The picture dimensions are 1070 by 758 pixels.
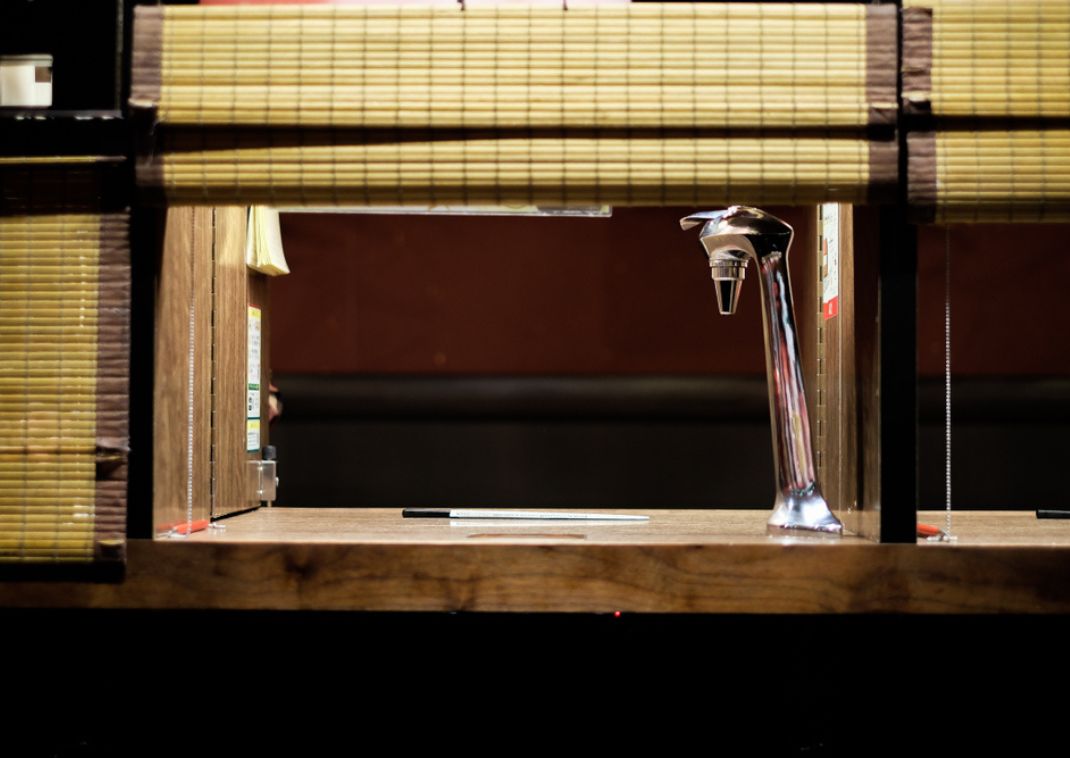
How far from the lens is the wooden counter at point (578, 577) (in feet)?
3.32

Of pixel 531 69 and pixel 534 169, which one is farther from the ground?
pixel 531 69

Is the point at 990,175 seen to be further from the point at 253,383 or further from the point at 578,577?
the point at 253,383

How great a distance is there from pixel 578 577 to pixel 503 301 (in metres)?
2.30

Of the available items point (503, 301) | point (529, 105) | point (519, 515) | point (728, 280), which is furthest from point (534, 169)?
point (503, 301)

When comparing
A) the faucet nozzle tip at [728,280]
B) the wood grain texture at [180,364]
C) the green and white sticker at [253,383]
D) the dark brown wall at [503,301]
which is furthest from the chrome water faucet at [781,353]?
the dark brown wall at [503,301]

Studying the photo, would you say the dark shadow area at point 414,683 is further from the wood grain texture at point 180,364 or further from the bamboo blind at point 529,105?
the bamboo blind at point 529,105

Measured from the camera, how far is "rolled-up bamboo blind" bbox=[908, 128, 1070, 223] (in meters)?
1.01

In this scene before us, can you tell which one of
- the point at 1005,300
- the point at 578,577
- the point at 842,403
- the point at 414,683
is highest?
the point at 1005,300

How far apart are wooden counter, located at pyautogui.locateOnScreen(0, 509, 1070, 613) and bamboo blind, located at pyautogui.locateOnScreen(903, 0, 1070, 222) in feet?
1.19

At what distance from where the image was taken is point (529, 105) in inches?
40.6

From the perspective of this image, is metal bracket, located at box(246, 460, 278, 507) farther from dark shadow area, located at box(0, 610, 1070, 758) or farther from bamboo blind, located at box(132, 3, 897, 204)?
bamboo blind, located at box(132, 3, 897, 204)

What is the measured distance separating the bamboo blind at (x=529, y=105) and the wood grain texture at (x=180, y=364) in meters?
0.13

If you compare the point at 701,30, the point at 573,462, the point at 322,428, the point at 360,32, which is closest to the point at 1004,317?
the point at 573,462

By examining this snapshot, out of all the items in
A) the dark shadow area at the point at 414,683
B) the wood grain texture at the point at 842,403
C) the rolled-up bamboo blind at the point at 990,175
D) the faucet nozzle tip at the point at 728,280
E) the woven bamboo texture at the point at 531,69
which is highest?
the woven bamboo texture at the point at 531,69
